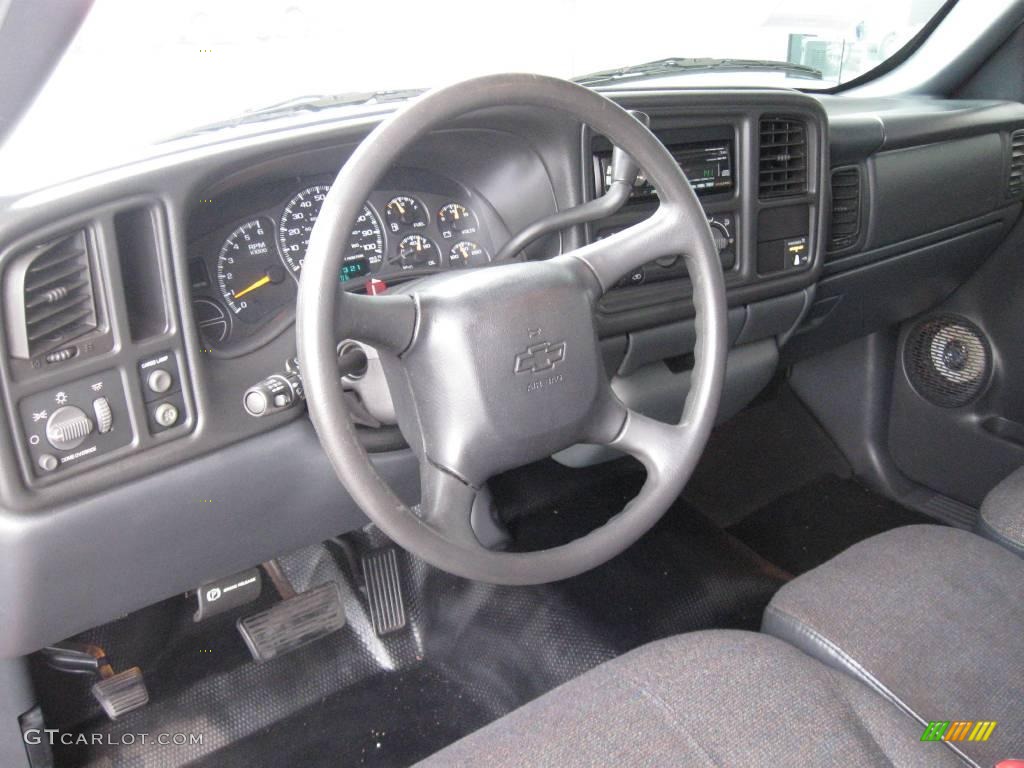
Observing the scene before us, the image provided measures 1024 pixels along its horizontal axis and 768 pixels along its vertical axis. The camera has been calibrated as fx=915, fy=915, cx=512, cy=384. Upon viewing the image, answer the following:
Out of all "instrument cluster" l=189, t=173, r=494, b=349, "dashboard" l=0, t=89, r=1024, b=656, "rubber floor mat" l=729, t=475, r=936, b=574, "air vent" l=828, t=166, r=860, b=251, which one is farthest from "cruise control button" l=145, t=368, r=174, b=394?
"rubber floor mat" l=729, t=475, r=936, b=574

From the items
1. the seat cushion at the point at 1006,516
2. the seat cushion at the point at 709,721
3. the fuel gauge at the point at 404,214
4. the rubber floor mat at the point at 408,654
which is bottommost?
the rubber floor mat at the point at 408,654

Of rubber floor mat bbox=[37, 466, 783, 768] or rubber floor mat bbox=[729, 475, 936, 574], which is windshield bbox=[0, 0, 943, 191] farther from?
rubber floor mat bbox=[729, 475, 936, 574]

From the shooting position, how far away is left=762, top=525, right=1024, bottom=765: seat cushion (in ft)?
3.49

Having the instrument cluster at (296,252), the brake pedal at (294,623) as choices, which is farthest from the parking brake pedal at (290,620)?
the instrument cluster at (296,252)

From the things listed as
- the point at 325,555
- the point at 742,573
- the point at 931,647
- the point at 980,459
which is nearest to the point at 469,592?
the point at 325,555

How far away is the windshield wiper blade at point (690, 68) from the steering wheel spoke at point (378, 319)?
0.82 metres

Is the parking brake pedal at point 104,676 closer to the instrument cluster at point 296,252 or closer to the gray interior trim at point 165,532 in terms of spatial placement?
the gray interior trim at point 165,532

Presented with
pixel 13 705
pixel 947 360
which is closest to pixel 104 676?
pixel 13 705

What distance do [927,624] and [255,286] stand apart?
992 mm

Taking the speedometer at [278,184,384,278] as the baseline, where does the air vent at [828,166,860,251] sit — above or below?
below

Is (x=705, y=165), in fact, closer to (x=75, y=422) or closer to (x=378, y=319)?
(x=378, y=319)

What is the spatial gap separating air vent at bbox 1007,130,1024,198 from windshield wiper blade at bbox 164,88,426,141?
149 cm

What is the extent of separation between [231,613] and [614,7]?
61.1 inches

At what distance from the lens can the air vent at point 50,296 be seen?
Result: 0.99 metres
